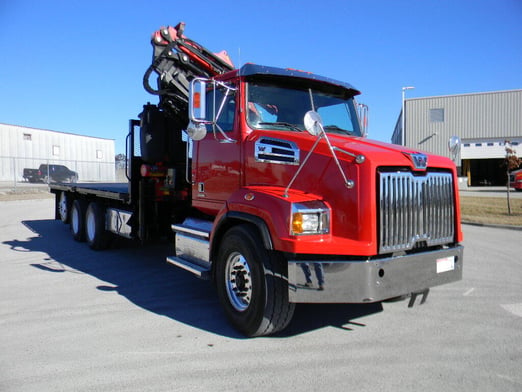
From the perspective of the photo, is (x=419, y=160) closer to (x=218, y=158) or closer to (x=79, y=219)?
(x=218, y=158)

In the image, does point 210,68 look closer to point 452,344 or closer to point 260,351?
point 260,351

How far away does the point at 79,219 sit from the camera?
345 inches

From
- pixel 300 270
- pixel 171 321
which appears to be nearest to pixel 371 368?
pixel 300 270

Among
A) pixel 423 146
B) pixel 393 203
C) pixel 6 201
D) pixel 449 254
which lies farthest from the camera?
pixel 423 146

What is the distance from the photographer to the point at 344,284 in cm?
331

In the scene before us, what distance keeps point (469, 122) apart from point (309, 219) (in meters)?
38.5

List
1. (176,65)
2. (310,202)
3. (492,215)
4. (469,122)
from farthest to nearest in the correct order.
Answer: (469,122) < (492,215) < (176,65) < (310,202)

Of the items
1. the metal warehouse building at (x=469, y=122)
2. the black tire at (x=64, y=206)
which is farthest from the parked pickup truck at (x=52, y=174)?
the metal warehouse building at (x=469, y=122)

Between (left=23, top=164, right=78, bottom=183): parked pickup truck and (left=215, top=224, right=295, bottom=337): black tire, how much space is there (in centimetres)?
3245

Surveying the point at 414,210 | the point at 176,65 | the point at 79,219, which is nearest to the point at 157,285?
the point at 176,65

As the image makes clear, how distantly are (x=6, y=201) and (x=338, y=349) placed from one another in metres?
21.0

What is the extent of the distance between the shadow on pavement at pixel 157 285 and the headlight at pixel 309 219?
1.17 m

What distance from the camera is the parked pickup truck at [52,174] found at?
32406 millimetres

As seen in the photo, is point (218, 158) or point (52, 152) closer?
point (218, 158)
